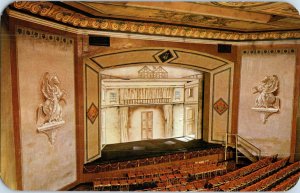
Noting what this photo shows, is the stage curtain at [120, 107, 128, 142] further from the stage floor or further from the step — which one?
the step

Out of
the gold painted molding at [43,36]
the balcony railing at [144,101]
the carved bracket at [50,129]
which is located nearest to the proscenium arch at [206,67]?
the gold painted molding at [43,36]

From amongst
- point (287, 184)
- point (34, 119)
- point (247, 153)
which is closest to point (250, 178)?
point (287, 184)

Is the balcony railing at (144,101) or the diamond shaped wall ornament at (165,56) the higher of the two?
the diamond shaped wall ornament at (165,56)

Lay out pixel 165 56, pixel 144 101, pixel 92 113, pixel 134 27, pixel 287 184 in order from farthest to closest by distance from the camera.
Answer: pixel 144 101, pixel 165 56, pixel 92 113, pixel 134 27, pixel 287 184

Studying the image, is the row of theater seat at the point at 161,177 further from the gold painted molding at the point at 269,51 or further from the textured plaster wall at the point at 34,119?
the gold painted molding at the point at 269,51

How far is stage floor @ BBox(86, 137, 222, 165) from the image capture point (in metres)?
6.58

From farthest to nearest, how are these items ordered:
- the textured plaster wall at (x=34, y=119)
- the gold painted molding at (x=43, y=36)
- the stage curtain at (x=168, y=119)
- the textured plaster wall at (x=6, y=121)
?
the stage curtain at (x=168, y=119), the textured plaster wall at (x=34, y=119), the gold painted molding at (x=43, y=36), the textured plaster wall at (x=6, y=121)

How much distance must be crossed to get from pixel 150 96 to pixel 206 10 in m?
3.87

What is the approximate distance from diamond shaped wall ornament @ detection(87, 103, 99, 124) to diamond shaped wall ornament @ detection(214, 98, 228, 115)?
3.97m

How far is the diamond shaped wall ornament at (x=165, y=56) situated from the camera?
6734 millimetres

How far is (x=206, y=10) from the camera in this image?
4.92 m

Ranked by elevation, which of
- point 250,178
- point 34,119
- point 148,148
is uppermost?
point 34,119

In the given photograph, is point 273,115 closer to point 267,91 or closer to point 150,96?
point 267,91

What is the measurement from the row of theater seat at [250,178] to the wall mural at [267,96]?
4.55 ft
